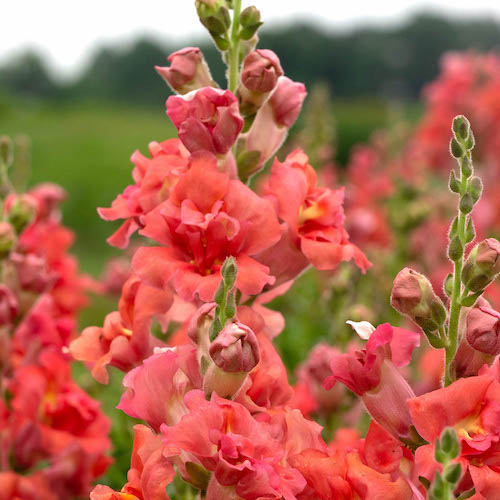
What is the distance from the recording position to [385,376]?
3.78ft

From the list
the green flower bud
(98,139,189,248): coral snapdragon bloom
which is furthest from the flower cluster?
the green flower bud

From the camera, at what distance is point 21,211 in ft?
6.24

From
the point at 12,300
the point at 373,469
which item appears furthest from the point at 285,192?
the point at 12,300

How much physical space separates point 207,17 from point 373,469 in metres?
0.74

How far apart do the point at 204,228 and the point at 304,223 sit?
0.78 ft

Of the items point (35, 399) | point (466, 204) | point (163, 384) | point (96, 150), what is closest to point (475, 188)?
point (466, 204)

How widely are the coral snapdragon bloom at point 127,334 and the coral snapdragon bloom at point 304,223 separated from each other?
0.67 ft

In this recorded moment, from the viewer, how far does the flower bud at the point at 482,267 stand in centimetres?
107

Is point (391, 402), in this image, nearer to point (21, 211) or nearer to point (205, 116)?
point (205, 116)

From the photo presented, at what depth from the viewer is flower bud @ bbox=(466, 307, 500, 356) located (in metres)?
1.05

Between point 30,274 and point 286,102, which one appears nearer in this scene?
point 286,102

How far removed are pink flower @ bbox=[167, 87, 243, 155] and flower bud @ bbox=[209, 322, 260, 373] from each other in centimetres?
33

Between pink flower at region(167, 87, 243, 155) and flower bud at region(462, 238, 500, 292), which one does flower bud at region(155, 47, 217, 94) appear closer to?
pink flower at region(167, 87, 243, 155)

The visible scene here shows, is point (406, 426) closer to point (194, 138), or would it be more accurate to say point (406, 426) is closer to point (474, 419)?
point (474, 419)
